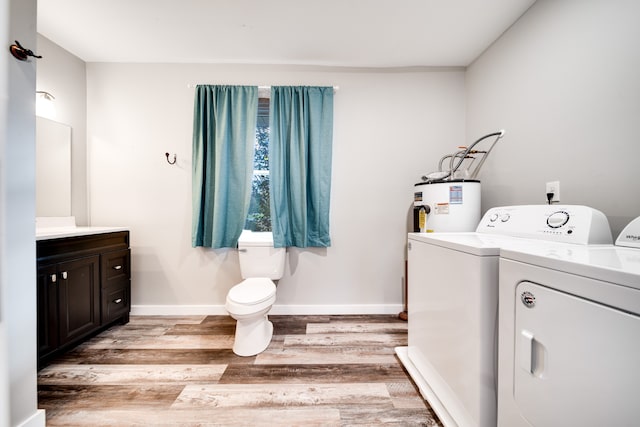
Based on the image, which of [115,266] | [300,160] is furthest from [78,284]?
[300,160]

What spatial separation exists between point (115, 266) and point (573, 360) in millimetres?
2727

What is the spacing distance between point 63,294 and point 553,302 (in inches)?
98.1

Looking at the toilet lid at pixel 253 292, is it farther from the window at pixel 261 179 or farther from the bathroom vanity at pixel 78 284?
the bathroom vanity at pixel 78 284

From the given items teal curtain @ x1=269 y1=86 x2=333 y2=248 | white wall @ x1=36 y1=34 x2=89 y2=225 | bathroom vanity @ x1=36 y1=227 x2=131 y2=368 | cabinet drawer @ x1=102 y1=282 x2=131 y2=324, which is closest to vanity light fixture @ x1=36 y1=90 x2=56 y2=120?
white wall @ x1=36 y1=34 x2=89 y2=225

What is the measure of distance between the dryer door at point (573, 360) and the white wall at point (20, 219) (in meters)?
1.88

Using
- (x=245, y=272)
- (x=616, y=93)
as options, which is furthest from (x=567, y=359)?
(x=245, y=272)

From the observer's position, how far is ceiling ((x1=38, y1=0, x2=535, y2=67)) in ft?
5.44

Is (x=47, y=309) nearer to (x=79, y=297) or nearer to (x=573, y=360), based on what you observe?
(x=79, y=297)

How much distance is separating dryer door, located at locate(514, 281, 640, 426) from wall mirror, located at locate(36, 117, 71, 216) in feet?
10.0

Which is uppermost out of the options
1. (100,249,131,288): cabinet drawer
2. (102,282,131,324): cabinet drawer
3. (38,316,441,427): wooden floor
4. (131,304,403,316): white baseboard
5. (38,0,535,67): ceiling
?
(38,0,535,67): ceiling

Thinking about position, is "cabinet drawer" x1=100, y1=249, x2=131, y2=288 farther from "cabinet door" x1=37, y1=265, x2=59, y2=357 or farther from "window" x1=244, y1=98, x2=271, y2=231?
"window" x1=244, y1=98, x2=271, y2=231

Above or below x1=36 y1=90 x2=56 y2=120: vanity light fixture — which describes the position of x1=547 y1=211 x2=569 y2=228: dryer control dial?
below

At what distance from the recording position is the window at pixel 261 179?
2.42 meters

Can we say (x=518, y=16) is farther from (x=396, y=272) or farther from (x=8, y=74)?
(x=8, y=74)
